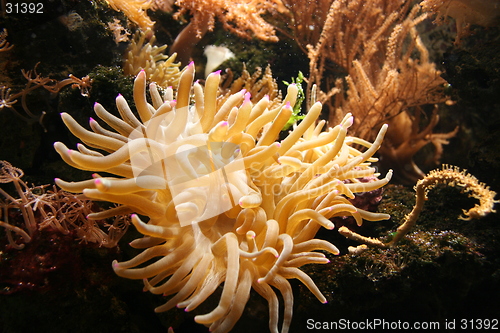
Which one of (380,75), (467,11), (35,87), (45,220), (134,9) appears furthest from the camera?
(380,75)

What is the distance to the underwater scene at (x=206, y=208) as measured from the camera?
4.89 ft

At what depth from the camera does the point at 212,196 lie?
1524 millimetres

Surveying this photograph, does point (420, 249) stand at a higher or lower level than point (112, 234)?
lower

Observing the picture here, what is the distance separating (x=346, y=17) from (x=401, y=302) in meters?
3.33

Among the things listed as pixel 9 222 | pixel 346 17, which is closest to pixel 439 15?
pixel 346 17

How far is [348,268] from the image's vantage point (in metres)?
1.76

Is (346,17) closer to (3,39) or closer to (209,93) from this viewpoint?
(209,93)

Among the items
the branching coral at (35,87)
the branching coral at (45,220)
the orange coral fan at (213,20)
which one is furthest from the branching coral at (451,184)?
the orange coral fan at (213,20)

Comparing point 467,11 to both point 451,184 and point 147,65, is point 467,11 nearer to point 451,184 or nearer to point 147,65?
point 451,184

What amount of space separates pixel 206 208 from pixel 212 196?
7 cm

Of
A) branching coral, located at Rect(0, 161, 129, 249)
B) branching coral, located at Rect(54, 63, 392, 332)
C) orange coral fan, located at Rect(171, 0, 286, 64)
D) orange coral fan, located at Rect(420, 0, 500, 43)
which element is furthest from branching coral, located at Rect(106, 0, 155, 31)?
orange coral fan, located at Rect(420, 0, 500, 43)

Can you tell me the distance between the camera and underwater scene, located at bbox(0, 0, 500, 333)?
4.89ft

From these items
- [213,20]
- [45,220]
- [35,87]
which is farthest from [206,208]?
[213,20]

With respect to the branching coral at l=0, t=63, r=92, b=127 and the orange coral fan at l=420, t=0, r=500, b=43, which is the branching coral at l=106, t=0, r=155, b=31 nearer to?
the branching coral at l=0, t=63, r=92, b=127
